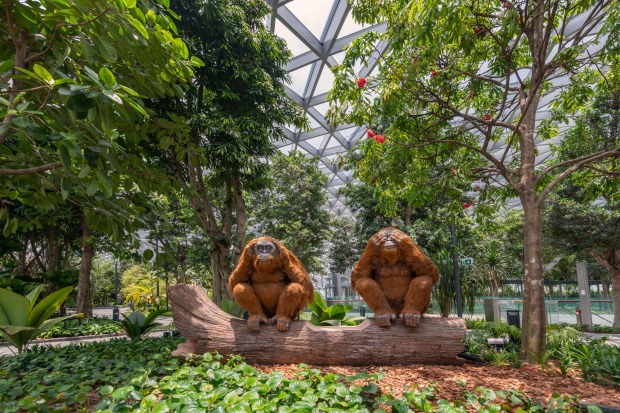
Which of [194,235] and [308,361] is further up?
[194,235]

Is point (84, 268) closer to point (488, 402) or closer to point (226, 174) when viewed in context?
point (226, 174)

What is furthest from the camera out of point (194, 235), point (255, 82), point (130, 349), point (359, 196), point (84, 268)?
point (194, 235)

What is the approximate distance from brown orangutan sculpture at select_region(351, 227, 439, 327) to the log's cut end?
0.17m

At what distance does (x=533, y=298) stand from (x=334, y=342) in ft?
8.14

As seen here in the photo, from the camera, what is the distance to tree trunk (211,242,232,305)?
826 centimetres

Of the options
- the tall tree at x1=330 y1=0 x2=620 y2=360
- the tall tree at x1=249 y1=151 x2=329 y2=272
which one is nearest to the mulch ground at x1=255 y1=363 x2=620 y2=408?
the tall tree at x1=330 y1=0 x2=620 y2=360

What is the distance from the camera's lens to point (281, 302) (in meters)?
3.77

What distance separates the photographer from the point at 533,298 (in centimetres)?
407

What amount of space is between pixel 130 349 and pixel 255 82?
5.79 metres

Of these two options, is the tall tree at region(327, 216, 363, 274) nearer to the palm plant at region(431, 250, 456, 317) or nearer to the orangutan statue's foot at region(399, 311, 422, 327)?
the palm plant at region(431, 250, 456, 317)

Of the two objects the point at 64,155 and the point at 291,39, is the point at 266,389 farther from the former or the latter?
the point at 291,39

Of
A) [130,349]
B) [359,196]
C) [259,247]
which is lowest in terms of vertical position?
[130,349]

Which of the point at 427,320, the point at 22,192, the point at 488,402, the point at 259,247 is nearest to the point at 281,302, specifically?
the point at 259,247

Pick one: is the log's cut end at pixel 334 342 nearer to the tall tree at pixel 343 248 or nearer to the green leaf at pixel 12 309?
the green leaf at pixel 12 309
